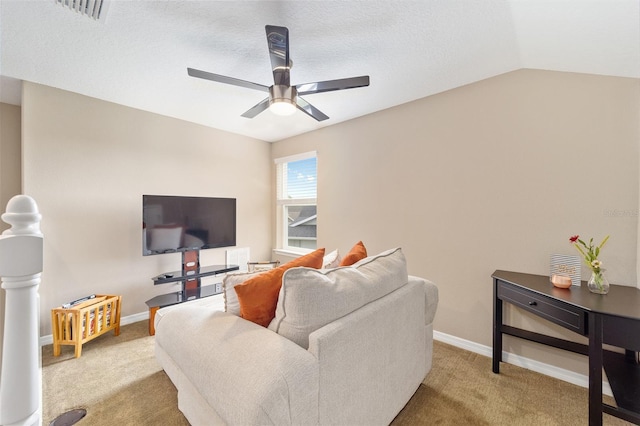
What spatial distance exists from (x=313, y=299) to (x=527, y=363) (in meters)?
2.18

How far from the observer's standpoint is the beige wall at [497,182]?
73.3 inches

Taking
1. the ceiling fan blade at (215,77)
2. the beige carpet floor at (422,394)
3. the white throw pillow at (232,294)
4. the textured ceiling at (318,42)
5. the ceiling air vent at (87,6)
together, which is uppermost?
the ceiling air vent at (87,6)

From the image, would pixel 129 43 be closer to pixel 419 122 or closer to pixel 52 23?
pixel 52 23

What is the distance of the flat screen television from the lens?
290 cm

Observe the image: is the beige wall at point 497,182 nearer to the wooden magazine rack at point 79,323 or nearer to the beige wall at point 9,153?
the wooden magazine rack at point 79,323

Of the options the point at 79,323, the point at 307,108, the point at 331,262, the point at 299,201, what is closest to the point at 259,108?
the point at 307,108

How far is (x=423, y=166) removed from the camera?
2.77 meters

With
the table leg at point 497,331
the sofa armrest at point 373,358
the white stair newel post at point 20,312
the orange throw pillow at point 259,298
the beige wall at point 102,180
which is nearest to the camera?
the white stair newel post at point 20,312

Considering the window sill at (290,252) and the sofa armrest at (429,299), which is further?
the window sill at (290,252)

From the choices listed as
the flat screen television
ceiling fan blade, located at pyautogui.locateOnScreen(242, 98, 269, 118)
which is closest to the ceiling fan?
ceiling fan blade, located at pyautogui.locateOnScreen(242, 98, 269, 118)

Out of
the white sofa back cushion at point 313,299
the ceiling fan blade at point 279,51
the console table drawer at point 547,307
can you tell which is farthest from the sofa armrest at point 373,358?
the ceiling fan blade at point 279,51

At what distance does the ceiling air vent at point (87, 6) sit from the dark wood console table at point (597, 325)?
3.26 m

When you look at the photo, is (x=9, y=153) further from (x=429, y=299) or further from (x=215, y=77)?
(x=429, y=299)

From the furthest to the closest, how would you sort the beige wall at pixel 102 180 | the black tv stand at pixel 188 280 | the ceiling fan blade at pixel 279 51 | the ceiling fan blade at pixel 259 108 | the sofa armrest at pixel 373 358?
the black tv stand at pixel 188 280
the beige wall at pixel 102 180
the ceiling fan blade at pixel 259 108
the ceiling fan blade at pixel 279 51
the sofa armrest at pixel 373 358
